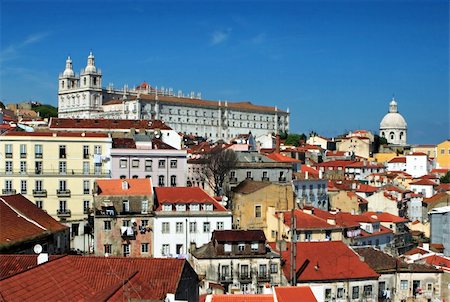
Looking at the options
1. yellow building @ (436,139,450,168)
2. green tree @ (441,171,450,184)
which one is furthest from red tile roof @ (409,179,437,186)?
yellow building @ (436,139,450,168)

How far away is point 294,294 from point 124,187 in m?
20.1

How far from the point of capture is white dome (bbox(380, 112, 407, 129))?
163 m

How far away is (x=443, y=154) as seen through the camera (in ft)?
408

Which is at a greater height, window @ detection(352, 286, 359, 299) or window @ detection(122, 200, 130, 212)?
window @ detection(122, 200, 130, 212)

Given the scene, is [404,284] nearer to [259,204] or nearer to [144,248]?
[259,204]

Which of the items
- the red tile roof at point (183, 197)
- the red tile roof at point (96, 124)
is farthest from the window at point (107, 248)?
the red tile roof at point (96, 124)

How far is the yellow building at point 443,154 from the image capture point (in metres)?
123

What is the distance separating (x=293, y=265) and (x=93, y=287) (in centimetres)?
1685

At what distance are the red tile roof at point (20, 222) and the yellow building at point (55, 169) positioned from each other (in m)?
10.0

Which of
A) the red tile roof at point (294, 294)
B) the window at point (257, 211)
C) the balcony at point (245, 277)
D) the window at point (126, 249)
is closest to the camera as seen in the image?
the red tile roof at point (294, 294)

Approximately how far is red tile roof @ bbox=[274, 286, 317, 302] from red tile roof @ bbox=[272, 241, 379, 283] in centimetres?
844

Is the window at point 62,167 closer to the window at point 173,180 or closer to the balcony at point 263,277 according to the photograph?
the window at point 173,180

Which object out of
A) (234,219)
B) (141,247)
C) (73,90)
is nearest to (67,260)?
(141,247)

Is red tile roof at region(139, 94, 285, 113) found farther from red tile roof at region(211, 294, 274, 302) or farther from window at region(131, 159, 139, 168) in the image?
red tile roof at region(211, 294, 274, 302)
